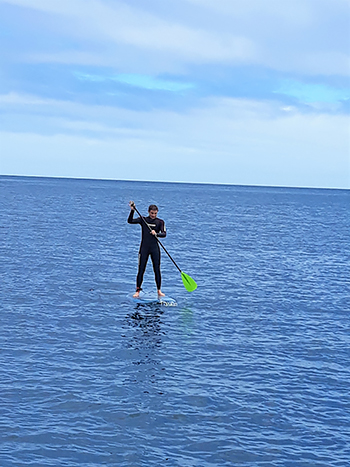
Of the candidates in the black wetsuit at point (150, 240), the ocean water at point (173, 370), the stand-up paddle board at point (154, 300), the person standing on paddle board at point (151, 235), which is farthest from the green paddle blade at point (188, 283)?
the black wetsuit at point (150, 240)

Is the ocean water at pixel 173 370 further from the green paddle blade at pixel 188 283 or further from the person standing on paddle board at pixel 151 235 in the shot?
the person standing on paddle board at pixel 151 235

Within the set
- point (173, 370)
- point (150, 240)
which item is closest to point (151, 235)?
point (150, 240)

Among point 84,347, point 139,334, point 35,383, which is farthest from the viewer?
point 139,334

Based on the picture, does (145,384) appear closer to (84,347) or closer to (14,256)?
(84,347)

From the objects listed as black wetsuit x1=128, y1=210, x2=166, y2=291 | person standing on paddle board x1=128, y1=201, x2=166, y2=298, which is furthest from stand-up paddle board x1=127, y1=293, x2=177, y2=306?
black wetsuit x1=128, y1=210, x2=166, y2=291

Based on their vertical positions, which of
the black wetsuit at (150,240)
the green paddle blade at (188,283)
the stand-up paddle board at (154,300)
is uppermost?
the black wetsuit at (150,240)

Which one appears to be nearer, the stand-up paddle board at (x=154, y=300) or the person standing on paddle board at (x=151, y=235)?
the person standing on paddle board at (x=151, y=235)

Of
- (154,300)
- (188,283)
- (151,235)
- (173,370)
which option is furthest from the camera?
(188,283)

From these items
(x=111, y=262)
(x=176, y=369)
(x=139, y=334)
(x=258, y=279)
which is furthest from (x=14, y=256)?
(x=176, y=369)

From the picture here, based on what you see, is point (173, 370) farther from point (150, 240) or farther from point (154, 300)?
point (150, 240)

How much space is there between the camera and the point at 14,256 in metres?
31.8

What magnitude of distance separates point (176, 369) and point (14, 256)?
19.4 metres

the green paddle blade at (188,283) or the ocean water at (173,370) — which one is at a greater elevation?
the green paddle blade at (188,283)

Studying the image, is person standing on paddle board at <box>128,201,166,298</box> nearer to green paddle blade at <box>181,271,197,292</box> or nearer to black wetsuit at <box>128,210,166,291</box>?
black wetsuit at <box>128,210,166,291</box>
